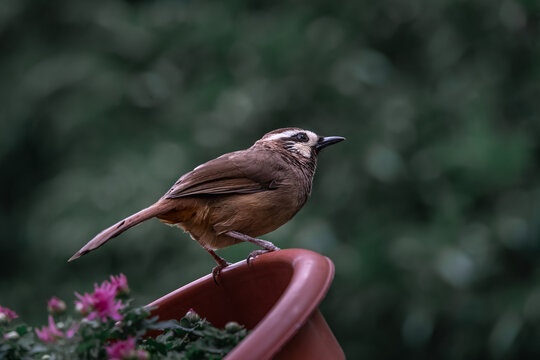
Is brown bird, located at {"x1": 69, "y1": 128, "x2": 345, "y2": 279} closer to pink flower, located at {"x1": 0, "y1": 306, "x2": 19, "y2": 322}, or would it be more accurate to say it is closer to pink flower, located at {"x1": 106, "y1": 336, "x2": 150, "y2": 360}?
pink flower, located at {"x1": 0, "y1": 306, "x2": 19, "y2": 322}

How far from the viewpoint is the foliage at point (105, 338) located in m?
1.63

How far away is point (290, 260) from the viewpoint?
204cm

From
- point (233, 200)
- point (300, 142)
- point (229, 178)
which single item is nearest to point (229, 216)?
point (233, 200)

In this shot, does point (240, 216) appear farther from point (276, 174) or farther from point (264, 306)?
point (264, 306)

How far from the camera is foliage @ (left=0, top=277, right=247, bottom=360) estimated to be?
5.36 feet

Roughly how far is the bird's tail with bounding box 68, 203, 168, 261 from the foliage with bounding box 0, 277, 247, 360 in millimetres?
332

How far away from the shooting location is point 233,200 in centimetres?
285

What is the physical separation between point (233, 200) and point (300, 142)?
753 mm

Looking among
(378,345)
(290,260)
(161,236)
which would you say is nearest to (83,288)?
(161,236)

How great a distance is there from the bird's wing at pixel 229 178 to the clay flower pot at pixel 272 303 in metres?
0.59

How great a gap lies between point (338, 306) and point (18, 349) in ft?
10.8

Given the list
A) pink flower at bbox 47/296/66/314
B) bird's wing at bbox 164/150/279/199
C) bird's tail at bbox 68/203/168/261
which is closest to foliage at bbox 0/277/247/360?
pink flower at bbox 47/296/66/314

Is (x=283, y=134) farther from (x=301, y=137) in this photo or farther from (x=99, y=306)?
(x=99, y=306)

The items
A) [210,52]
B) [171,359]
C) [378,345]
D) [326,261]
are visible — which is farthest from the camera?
[210,52]
